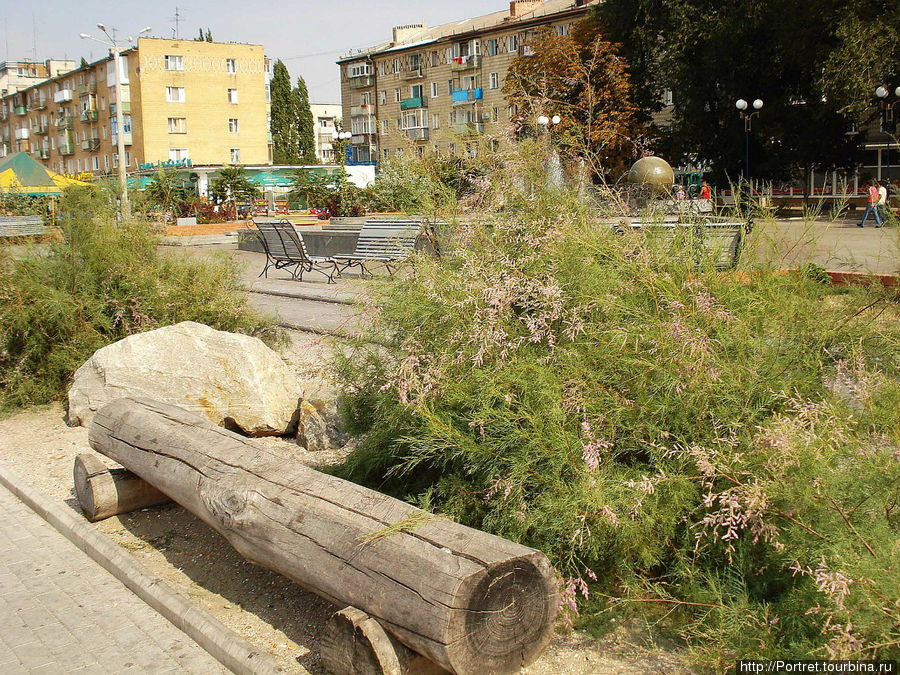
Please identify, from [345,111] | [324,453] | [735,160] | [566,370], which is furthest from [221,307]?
[345,111]

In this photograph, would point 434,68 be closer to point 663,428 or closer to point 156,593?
point 156,593

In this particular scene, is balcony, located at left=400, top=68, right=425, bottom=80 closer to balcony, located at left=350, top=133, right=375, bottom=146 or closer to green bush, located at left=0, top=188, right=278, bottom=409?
balcony, located at left=350, top=133, right=375, bottom=146

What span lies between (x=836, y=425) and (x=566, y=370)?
971 millimetres

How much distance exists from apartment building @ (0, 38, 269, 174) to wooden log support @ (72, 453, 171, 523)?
64.0 meters

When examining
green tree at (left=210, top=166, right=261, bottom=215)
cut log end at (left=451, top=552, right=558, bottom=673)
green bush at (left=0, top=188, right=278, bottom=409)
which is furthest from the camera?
green tree at (left=210, top=166, right=261, bottom=215)

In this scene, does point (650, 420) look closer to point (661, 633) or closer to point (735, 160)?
point (661, 633)

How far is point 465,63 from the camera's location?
2758 inches

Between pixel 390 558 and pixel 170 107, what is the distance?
72.8 meters

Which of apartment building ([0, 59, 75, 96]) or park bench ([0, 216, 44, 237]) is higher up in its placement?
apartment building ([0, 59, 75, 96])

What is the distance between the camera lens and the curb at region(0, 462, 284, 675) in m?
3.22

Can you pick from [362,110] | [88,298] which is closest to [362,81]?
[362,110]

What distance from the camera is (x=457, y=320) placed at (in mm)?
3617

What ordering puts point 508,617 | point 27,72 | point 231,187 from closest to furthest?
point 508,617, point 231,187, point 27,72

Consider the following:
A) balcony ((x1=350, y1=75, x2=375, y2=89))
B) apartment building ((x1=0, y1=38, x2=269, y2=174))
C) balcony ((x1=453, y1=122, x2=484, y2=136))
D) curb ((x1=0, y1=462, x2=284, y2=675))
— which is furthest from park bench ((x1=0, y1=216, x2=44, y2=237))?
balcony ((x1=350, y1=75, x2=375, y2=89))
